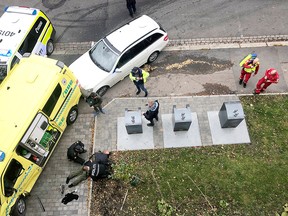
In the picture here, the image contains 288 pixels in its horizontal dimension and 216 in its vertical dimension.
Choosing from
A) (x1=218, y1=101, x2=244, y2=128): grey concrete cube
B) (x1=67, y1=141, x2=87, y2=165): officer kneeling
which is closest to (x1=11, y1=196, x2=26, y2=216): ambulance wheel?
(x1=67, y1=141, x2=87, y2=165): officer kneeling

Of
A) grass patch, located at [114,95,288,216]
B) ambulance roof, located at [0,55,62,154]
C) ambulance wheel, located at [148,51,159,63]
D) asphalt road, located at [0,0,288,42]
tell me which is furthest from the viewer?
→ asphalt road, located at [0,0,288,42]

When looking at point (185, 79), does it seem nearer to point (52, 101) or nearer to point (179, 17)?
point (179, 17)

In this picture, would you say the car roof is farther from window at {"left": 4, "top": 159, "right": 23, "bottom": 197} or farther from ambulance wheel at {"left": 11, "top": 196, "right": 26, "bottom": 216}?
ambulance wheel at {"left": 11, "top": 196, "right": 26, "bottom": 216}

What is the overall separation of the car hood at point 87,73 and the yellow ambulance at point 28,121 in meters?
0.83

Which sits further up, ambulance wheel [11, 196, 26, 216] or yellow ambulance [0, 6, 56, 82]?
yellow ambulance [0, 6, 56, 82]

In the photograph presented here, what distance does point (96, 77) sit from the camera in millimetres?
11578

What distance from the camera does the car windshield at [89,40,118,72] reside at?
38.2 ft

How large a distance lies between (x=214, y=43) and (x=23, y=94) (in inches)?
313

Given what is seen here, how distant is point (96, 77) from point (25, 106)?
3081 millimetres

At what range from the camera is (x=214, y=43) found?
1321 centimetres

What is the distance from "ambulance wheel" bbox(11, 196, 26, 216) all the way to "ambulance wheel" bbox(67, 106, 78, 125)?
297cm

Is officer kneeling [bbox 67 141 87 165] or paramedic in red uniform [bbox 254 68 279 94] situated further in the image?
paramedic in red uniform [bbox 254 68 279 94]

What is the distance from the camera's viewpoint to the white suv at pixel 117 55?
11570 mm

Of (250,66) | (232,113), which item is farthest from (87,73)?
(250,66)
